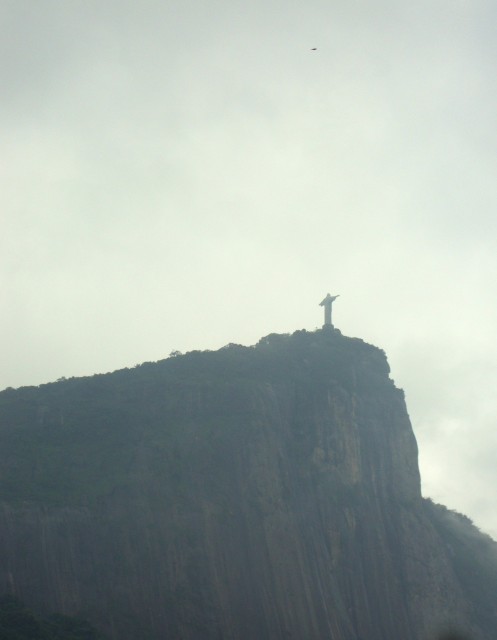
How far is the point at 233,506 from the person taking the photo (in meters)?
→ 65.2

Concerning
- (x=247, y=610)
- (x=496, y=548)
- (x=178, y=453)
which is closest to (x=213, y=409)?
(x=178, y=453)

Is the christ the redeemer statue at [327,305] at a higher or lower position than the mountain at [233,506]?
higher

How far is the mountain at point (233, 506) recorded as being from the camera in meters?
59.8

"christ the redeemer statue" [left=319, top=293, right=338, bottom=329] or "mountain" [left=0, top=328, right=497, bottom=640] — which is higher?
"christ the redeemer statue" [left=319, top=293, right=338, bottom=329]

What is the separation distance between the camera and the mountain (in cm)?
5978

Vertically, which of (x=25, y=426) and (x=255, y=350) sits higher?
(x=255, y=350)

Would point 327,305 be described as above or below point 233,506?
above

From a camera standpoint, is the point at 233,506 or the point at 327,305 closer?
the point at 233,506

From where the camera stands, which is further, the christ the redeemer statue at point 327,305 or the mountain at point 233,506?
the christ the redeemer statue at point 327,305

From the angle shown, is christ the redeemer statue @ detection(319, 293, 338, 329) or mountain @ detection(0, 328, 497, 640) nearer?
mountain @ detection(0, 328, 497, 640)

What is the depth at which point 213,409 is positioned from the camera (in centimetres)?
7025

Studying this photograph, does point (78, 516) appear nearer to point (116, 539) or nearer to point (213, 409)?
point (116, 539)


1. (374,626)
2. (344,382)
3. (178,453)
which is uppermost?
(344,382)

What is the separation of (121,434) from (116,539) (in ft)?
29.2
